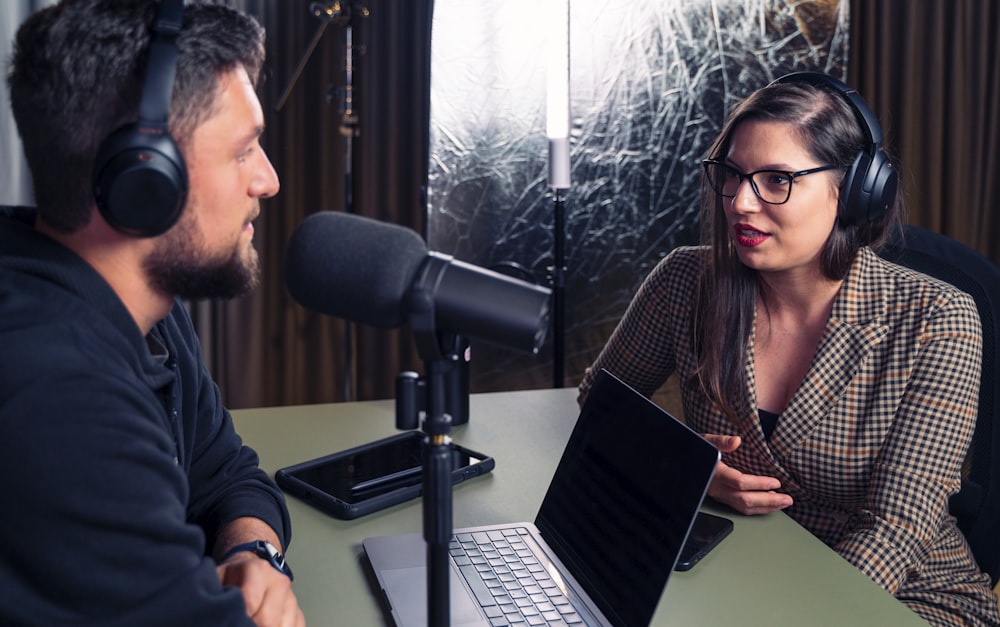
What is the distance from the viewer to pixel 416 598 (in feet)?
2.95

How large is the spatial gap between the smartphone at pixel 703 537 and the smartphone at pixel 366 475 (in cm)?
29

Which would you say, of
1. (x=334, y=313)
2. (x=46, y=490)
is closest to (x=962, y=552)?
(x=334, y=313)

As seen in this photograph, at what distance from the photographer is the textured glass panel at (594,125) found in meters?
2.58

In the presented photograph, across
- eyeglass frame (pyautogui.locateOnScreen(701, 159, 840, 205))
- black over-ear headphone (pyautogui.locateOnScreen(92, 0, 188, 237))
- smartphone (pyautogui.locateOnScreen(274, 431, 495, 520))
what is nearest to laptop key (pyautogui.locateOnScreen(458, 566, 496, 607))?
smartphone (pyautogui.locateOnScreen(274, 431, 495, 520))

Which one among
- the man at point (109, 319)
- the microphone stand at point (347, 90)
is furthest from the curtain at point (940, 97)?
the man at point (109, 319)

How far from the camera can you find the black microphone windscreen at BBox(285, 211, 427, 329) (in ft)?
2.13

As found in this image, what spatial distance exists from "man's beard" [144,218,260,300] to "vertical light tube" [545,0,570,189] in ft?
4.42

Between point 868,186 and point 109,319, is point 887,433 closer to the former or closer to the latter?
point 868,186

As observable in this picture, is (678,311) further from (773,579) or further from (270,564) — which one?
(270,564)

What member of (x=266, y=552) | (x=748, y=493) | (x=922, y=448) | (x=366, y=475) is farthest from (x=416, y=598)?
(x=922, y=448)

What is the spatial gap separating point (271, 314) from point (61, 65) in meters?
2.14

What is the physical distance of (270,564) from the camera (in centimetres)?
91

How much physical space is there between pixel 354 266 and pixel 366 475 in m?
0.59

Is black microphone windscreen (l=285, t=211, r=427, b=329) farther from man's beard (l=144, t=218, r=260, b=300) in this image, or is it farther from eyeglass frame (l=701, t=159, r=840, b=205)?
eyeglass frame (l=701, t=159, r=840, b=205)
